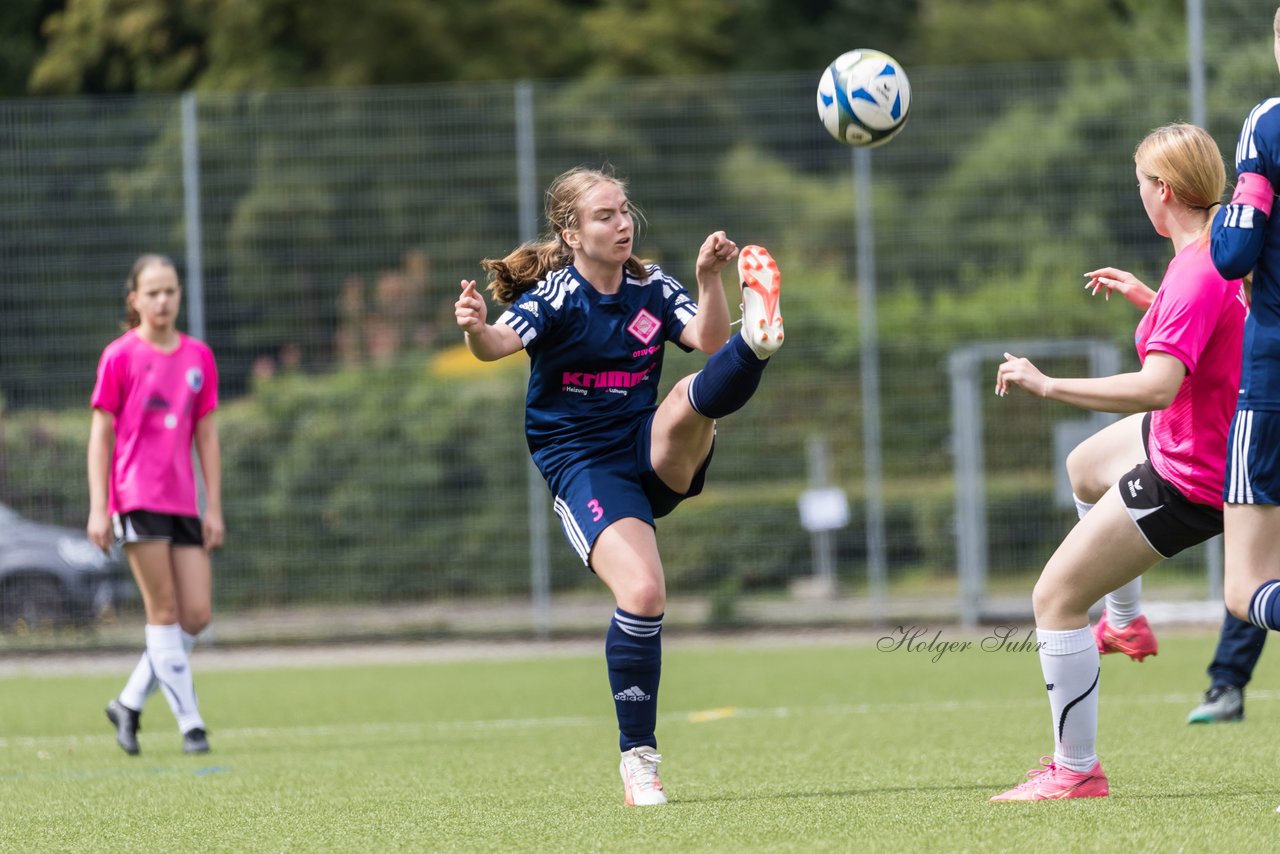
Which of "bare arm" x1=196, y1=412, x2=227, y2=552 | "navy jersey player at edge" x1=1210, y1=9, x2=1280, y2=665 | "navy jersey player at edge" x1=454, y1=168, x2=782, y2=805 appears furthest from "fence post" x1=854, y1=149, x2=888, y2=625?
"navy jersey player at edge" x1=1210, y1=9, x2=1280, y2=665

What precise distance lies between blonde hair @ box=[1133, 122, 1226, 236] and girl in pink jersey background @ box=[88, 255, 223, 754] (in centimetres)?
437

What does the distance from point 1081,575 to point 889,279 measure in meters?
9.17

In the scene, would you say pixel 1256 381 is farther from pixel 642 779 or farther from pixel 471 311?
pixel 471 311

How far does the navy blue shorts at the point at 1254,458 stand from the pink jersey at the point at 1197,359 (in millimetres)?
211

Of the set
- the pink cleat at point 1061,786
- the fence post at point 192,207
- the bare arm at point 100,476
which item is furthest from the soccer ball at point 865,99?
the fence post at point 192,207

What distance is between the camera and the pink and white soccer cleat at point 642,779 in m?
4.96

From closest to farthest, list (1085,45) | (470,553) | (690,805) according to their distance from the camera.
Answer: (690,805) < (470,553) < (1085,45)

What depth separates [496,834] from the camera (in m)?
4.47

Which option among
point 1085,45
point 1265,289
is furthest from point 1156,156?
point 1085,45

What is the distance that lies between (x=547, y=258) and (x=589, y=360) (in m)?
0.48

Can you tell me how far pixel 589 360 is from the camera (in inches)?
213

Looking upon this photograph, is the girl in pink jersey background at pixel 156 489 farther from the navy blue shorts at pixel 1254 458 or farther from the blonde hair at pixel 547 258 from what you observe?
the navy blue shorts at pixel 1254 458

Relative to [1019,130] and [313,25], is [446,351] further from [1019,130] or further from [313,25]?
[313,25]

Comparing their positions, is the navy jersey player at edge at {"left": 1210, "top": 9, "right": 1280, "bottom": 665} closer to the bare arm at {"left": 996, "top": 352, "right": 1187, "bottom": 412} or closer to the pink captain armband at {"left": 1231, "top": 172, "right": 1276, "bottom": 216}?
the pink captain armband at {"left": 1231, "top": 172, "right": 1276, "bottom": 216}
